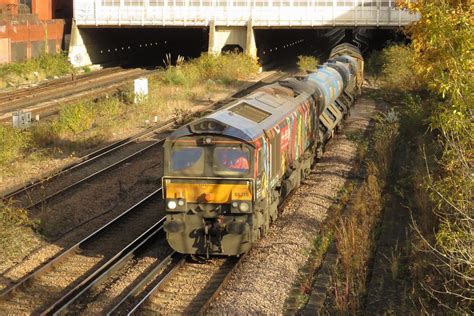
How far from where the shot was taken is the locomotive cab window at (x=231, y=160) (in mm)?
11906

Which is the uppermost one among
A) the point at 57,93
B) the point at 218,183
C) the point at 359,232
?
the point at 57,93

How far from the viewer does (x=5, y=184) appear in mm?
18172

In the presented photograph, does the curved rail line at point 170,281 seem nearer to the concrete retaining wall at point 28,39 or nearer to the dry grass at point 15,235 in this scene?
the dry grass at point 15,235

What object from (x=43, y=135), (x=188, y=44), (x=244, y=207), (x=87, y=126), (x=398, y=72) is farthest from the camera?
(x=188, y=44)

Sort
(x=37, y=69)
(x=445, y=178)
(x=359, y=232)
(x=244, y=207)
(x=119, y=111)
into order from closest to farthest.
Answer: (x=445, y=178) < (x=244, y=207) < (x=359, y=232) < (x=119, y=111) < (x=37, y=69)

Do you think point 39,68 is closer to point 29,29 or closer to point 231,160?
point 29,29

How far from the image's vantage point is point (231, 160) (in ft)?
39.2

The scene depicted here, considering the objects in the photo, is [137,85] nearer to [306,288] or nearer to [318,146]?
[318,146]

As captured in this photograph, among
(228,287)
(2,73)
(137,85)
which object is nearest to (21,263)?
(228,287)

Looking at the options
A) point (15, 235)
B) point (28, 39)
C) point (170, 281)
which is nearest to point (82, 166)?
point (15, 235)

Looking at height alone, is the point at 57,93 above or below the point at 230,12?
below

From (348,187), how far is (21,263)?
28.3ft

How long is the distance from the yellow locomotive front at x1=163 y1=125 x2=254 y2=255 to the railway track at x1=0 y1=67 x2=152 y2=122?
54.4ft

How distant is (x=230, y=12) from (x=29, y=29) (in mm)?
13578
